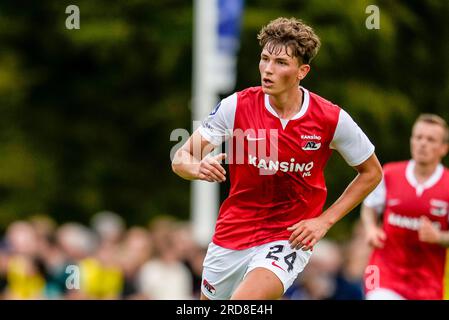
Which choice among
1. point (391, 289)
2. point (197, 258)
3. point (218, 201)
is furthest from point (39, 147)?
point (391, 289)

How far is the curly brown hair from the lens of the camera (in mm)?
8031

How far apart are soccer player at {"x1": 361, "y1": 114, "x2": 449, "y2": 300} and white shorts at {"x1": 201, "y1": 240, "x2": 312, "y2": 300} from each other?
1996mm

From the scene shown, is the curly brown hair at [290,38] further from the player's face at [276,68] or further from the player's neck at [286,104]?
the player's neck at [286,104]

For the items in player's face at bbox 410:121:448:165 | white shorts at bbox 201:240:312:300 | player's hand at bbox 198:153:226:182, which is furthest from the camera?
player's face at bbox 410:121:448:165

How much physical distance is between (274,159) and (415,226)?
2.47 m

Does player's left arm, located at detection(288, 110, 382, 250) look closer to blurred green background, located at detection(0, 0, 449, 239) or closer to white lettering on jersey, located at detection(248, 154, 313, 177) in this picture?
white lettering on jersey, located at detection(248, 154, 313, 177)

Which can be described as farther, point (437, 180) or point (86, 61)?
point (86, 61)

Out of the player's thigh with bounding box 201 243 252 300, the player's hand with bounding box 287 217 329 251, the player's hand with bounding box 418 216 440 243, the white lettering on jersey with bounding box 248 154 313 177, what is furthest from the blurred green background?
the player's hand with bounding box 287 217 329 251

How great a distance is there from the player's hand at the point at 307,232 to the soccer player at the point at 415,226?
86.1 inches

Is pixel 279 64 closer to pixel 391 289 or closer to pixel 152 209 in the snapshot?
pixel 391 289

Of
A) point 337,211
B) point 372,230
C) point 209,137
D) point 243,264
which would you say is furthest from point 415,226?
point 209,137

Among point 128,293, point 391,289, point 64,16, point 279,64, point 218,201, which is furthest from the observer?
point 64,16

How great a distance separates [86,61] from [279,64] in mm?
14832

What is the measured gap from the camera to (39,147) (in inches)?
894
